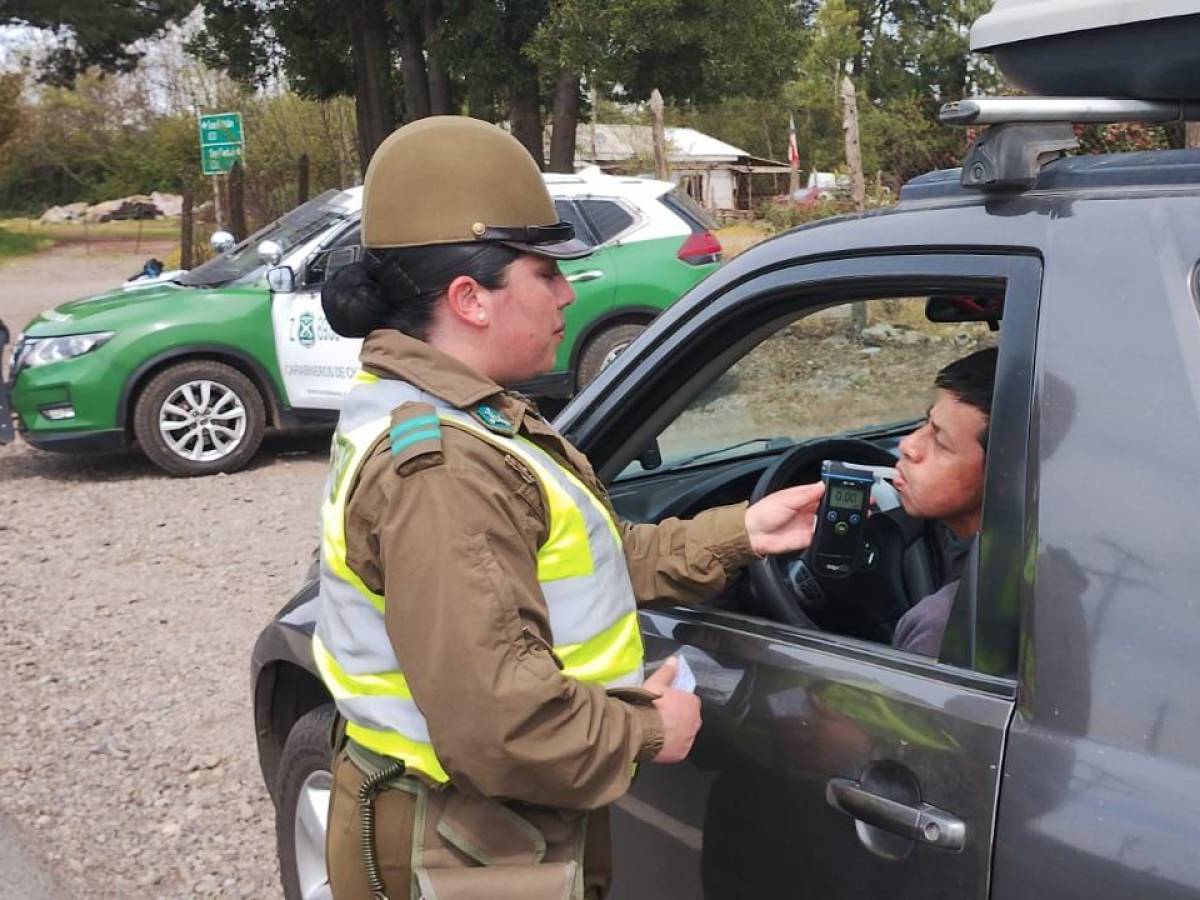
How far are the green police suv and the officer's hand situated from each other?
640 cm

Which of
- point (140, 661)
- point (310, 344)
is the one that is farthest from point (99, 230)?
point (140, 661)

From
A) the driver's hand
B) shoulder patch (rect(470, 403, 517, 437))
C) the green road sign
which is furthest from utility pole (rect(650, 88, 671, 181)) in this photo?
shoulder patch (rect(470, 403, 517, 437))

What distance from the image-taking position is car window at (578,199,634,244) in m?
9.55

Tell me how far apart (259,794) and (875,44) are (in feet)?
194

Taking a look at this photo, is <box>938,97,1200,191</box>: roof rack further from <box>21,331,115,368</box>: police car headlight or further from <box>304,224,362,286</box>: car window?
<box>21,331,115,368</box>: police car headlight

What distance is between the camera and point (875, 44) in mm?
58688

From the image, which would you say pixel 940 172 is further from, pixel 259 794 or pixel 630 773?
pixel 259 794

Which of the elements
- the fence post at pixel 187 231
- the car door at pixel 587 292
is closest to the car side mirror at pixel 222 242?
the car door at pixel 587 292

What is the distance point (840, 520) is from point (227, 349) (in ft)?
22.9

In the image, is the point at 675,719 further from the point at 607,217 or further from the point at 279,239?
the point at 607,217

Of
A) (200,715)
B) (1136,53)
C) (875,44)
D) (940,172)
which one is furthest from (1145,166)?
(875,44)

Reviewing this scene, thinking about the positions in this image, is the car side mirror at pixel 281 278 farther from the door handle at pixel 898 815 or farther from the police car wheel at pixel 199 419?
the door handle at pixel 898 815

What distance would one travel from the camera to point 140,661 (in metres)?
5.43

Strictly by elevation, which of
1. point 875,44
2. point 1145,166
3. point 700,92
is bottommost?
point 1145,166
